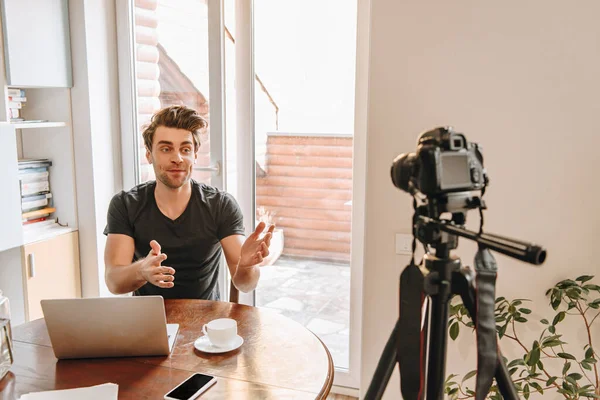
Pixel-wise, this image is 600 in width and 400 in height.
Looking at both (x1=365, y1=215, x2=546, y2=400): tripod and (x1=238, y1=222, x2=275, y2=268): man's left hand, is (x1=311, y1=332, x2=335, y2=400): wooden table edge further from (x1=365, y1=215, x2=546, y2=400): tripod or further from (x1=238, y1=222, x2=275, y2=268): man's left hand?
(x1=238, y1=222, x2=275, y2=268): man's left hand

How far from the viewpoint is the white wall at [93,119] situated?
8.49ft

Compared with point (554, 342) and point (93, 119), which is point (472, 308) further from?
point (93, 119)

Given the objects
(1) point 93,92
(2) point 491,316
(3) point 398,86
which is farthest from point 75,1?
(2) point 491,316

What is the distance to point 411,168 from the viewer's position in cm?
92

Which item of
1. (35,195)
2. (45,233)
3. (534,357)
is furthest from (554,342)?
(35,195)

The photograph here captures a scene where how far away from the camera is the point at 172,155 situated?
205cm

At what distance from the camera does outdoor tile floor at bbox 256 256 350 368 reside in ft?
8.46

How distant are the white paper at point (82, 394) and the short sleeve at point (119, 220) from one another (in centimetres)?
90

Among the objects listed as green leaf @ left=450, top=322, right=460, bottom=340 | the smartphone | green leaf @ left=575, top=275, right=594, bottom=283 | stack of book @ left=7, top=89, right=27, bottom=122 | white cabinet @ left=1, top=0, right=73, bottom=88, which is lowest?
green leaf @ left=450, top=322, right=460, bottom=340

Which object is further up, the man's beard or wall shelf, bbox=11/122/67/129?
wall shelf, bbox=11/122/67/129

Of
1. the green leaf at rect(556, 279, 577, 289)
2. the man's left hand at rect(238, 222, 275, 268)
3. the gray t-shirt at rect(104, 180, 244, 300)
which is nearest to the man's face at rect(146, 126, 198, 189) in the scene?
the gray t-shirt at rect(104, 180, 244, 300)

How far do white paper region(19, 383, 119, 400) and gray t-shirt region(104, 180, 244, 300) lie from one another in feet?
2.72

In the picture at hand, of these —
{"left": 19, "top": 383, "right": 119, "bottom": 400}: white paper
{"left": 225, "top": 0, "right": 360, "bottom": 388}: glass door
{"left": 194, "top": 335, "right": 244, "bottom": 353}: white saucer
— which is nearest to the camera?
{"left": 19, "top": 383, "right": 119, "bottom": 400}: white paper

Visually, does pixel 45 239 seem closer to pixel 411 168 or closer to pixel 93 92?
pixel 93 92
